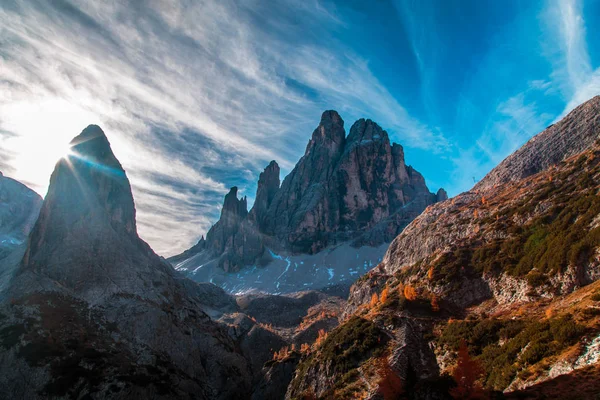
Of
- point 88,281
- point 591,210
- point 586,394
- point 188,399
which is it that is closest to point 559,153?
point 591,210

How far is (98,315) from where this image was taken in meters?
72.8

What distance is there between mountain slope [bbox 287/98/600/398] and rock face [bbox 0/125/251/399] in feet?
109

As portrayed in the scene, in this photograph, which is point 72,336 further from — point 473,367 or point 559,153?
point 559,153

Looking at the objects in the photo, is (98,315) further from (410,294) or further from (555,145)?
(555,145)

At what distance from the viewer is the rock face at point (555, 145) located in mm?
69875

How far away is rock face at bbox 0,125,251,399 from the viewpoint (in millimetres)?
56406

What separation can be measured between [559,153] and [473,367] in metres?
73.2

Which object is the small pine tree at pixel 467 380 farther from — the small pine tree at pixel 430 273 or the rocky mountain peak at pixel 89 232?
the rocky mountain peak at pixel 89 232

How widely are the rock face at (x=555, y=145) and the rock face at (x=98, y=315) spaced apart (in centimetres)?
9506

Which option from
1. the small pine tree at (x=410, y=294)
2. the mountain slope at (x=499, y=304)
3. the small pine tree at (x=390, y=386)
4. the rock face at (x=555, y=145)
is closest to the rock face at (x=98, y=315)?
the mountain slope at (x=499, y=304)

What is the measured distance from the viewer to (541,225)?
154 ft

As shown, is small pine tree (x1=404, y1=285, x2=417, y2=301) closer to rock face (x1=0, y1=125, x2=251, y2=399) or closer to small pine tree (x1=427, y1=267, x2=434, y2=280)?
small pine tree (x1=427, y1=267, x2=434, y2=280)

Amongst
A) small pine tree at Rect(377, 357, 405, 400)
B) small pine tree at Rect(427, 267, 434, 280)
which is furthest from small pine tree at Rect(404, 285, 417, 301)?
small pine tree at Rect(377, 357, 405, 400)

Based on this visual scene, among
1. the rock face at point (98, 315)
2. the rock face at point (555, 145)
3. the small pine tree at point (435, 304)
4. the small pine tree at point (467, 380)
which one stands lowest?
the rock face at point (98, 315)
